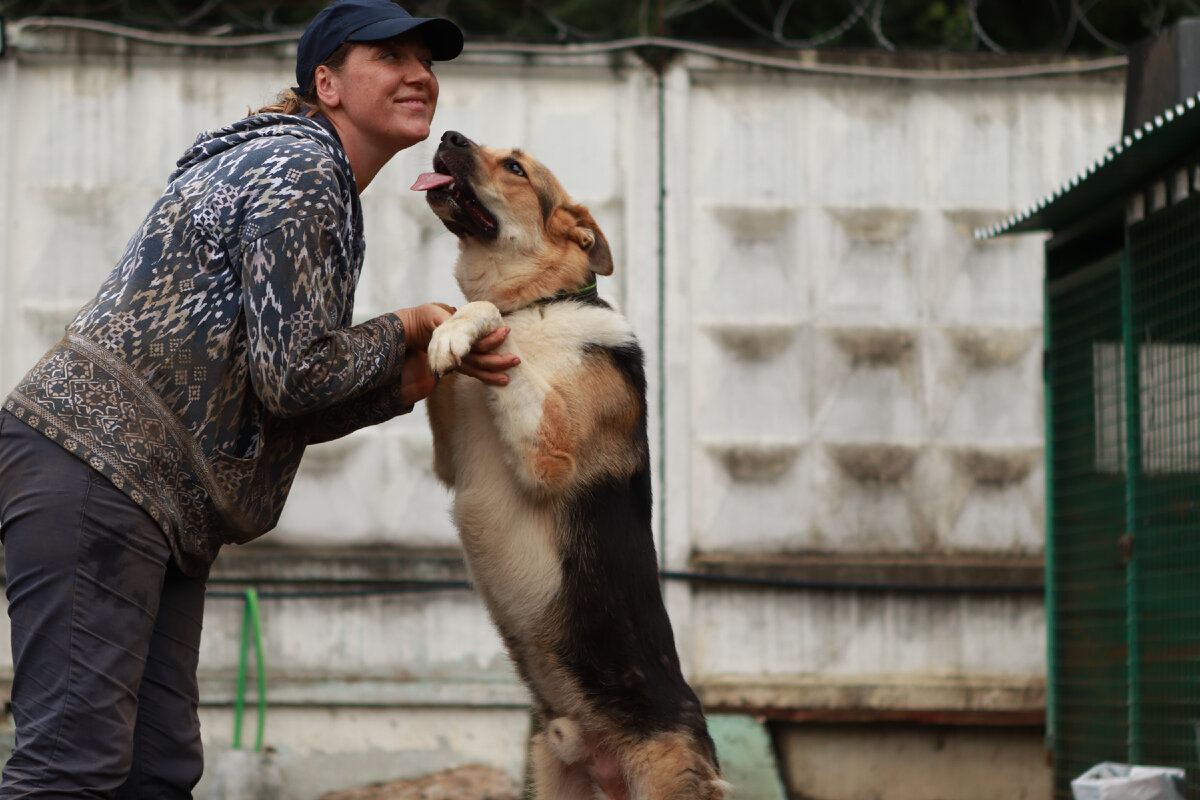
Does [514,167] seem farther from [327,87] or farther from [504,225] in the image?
[327,87]

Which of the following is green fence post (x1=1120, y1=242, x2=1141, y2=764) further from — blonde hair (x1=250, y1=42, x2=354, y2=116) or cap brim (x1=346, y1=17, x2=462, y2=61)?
blonde hair (x1=250, y1=42, x2=354, y2=116)

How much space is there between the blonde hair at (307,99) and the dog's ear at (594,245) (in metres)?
0.93

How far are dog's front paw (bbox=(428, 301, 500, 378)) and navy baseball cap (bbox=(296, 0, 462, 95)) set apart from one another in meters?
0.61

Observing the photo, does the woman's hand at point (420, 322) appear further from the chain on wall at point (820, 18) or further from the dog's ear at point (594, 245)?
the chain on wall at point (820, 18)

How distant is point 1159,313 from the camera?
4.11 m

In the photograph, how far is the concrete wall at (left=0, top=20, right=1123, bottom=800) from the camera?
17.5ft

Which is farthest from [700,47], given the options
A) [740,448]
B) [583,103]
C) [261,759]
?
[261,759]

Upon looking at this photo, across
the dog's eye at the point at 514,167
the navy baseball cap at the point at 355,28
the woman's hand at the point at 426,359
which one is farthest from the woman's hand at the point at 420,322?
the dog's eye at the point at 514,167

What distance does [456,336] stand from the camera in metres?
2.89

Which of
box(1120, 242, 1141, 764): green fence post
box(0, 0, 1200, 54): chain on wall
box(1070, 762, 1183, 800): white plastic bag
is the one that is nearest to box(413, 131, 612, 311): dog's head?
box(1120, 242, 1141, 764): green fence post

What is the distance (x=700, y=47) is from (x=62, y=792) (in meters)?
4.15

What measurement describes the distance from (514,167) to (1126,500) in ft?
7.55

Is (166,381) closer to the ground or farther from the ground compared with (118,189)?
closer to the ground

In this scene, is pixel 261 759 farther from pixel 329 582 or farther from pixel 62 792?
pixel 62 792
